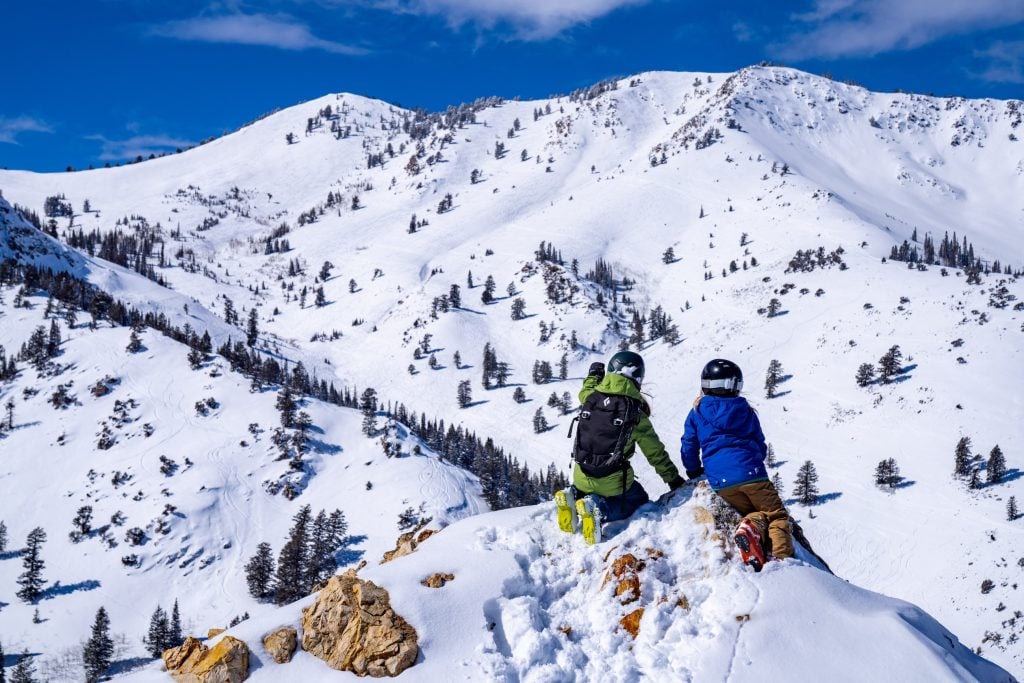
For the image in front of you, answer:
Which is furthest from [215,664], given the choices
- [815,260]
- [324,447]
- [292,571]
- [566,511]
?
[815,260]

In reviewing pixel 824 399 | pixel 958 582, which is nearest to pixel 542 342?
pixel 824 399

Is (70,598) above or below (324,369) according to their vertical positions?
below

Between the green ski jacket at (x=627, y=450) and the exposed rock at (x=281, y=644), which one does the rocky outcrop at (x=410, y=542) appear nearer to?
the exposed rock at (x=281, y=644)

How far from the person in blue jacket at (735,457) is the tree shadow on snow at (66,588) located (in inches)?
2480

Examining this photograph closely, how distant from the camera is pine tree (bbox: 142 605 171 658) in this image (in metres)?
45.9

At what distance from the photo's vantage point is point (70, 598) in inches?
2128

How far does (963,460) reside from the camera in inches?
2419

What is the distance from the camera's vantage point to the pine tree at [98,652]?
144 feet

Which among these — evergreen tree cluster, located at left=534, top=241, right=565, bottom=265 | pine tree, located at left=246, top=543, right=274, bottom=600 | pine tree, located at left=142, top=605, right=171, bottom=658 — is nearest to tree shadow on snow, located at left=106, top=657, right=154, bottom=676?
pine tree, located at left=142, top=605, right=171, bottom=658

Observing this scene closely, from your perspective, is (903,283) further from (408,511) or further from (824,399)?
(408,511)

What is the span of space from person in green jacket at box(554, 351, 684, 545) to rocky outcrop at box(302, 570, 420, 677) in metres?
3.18

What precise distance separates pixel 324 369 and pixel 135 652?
283 ft

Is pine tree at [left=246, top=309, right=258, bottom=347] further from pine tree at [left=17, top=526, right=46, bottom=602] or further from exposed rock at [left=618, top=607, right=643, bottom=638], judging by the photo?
exposed rock at [left=618, top=607, right=643, bottom=638]

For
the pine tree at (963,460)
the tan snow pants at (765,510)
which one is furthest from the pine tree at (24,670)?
the pine tree at (963,460)
